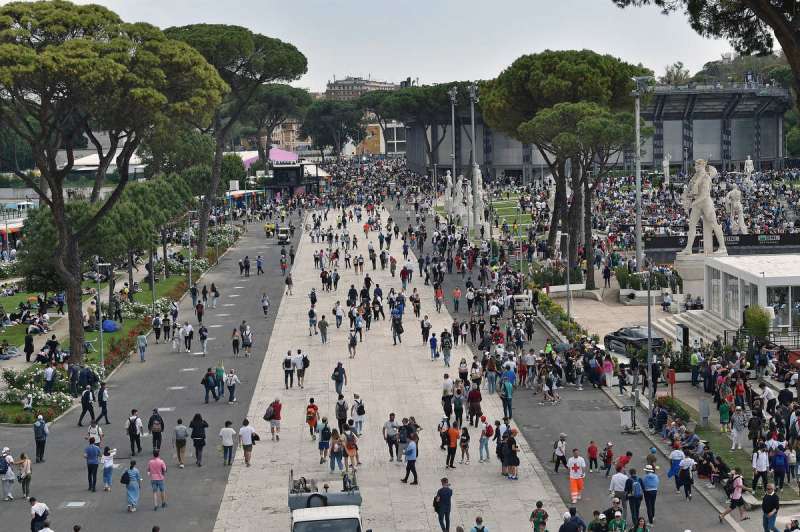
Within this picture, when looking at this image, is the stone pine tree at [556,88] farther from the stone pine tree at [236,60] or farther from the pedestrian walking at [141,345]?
the pedestrian walking at [141,345]

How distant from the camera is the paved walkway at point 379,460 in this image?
24.3 meters

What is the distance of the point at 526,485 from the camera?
2620 centimetres

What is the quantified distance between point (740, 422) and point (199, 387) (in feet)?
52.3

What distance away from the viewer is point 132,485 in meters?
Result: 24.5

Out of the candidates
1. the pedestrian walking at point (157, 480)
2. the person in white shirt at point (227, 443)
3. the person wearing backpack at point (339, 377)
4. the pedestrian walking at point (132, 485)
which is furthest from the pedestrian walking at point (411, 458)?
the person wearing backpack at point (339, 377)

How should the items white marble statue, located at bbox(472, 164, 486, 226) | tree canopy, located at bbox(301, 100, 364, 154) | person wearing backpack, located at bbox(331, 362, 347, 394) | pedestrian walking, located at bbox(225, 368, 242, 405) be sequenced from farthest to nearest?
1. tree canopy, located at bbox(301, 100, 364, 154)
2. white marble statue, located at bbox(472, 164, 486, 226)
3. pedestrian walking, located at bbox(225, 368, 242, 405)
4. person wearing backpack, located at bbox(331, 362, 347, 394)

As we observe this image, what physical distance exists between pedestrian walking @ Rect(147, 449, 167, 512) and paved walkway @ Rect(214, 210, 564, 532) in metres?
1.20

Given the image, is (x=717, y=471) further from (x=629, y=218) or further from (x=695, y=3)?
(x=629, y=218)

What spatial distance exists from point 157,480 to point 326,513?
19.9 ft

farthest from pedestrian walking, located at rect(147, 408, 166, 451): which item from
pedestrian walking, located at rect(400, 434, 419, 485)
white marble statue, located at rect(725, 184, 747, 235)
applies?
white marble statue, located at rect(725, 184, 747, 235)

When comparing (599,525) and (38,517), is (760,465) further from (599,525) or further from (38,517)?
(38,517)

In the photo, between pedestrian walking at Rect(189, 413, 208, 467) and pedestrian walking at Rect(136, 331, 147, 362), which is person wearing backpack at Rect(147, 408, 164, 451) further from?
pedestrian walking at Rect(136, 331, 147, 362)

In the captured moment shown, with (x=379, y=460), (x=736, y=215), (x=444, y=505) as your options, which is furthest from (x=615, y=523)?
(x=736, y=215)

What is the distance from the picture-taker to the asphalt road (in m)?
24.5
